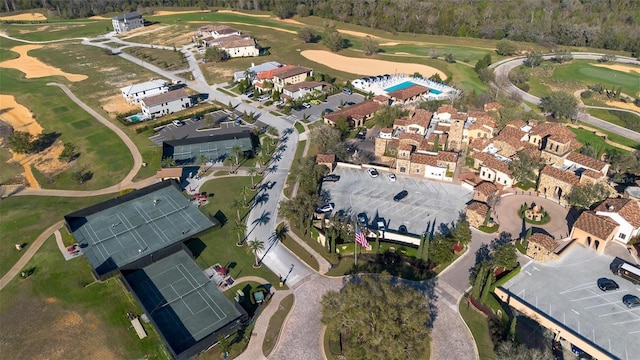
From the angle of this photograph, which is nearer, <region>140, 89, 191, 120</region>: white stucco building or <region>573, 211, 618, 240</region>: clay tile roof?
<region>573, 211, 618, 240</region>: clay tile roof

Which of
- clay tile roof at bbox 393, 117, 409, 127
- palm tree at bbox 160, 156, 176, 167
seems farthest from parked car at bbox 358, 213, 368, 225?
palm tree at bbox 160, 156, 176, 167

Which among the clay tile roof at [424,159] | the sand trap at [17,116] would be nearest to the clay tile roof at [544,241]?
the clay tile roof at [424,159]

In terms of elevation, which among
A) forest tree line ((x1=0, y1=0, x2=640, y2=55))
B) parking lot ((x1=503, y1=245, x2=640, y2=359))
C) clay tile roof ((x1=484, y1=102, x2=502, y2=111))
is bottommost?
parking lot ((x1=503, y1=245, x2=640, y2=359))

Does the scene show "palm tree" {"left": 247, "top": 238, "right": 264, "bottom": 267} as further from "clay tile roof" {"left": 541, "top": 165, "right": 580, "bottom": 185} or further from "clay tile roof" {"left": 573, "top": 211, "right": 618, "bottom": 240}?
"clay tile roof" {"left": 541, "top": 165, "right": 580, "bottom": 185}

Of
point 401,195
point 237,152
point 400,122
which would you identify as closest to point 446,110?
point 400,122

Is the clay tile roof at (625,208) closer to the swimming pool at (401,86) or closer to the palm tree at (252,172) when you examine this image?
the palm tree at (252,172)

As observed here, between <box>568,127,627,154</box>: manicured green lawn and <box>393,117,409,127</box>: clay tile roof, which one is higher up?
<box>393,117,409,127</box>: clay tile roof

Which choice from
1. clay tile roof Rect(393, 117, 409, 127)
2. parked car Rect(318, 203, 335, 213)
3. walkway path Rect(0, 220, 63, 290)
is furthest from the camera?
clay tile roof Rect(393, 117, 409, 127)

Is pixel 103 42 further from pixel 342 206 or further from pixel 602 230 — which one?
pixel 602 230
